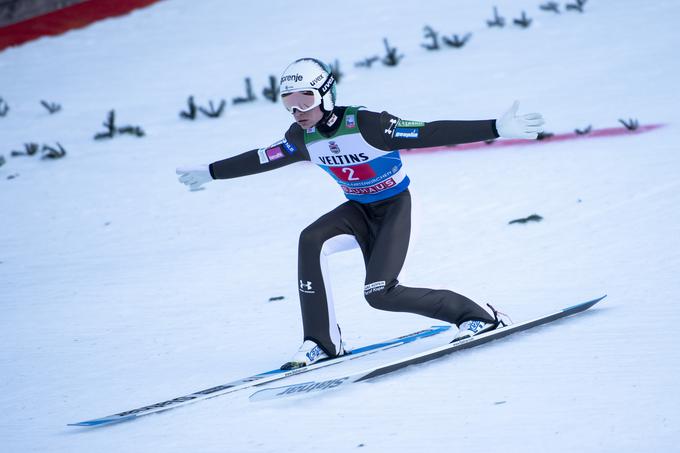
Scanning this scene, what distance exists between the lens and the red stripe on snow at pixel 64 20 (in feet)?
59.3

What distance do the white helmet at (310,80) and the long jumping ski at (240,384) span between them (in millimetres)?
1360

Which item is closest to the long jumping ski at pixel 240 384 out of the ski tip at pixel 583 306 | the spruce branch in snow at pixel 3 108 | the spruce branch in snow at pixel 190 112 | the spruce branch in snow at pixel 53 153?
the ski tip at pixel 583 306

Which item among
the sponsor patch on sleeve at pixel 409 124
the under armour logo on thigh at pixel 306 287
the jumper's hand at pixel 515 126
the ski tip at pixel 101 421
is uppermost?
the sponsor patch on sleeve at pixel 409 124

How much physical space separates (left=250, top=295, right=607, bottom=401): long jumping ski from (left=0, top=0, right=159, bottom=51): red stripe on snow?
14.2 meters

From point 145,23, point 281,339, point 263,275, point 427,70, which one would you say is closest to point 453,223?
point 263,275

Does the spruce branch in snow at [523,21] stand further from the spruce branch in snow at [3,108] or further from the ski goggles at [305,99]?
the ski goggles at [305,99]

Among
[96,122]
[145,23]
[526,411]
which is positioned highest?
[145,23]

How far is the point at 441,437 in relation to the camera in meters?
4.45

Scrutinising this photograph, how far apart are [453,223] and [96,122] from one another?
7118 millimetres

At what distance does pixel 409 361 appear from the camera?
5383 mm

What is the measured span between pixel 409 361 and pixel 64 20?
48.8 feet

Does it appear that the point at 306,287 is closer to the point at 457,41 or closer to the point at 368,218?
the point at 368,218

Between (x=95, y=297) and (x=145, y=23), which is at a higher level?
(x=145, y=23)

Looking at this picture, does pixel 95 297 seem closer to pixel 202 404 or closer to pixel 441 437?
pixel 202 404
